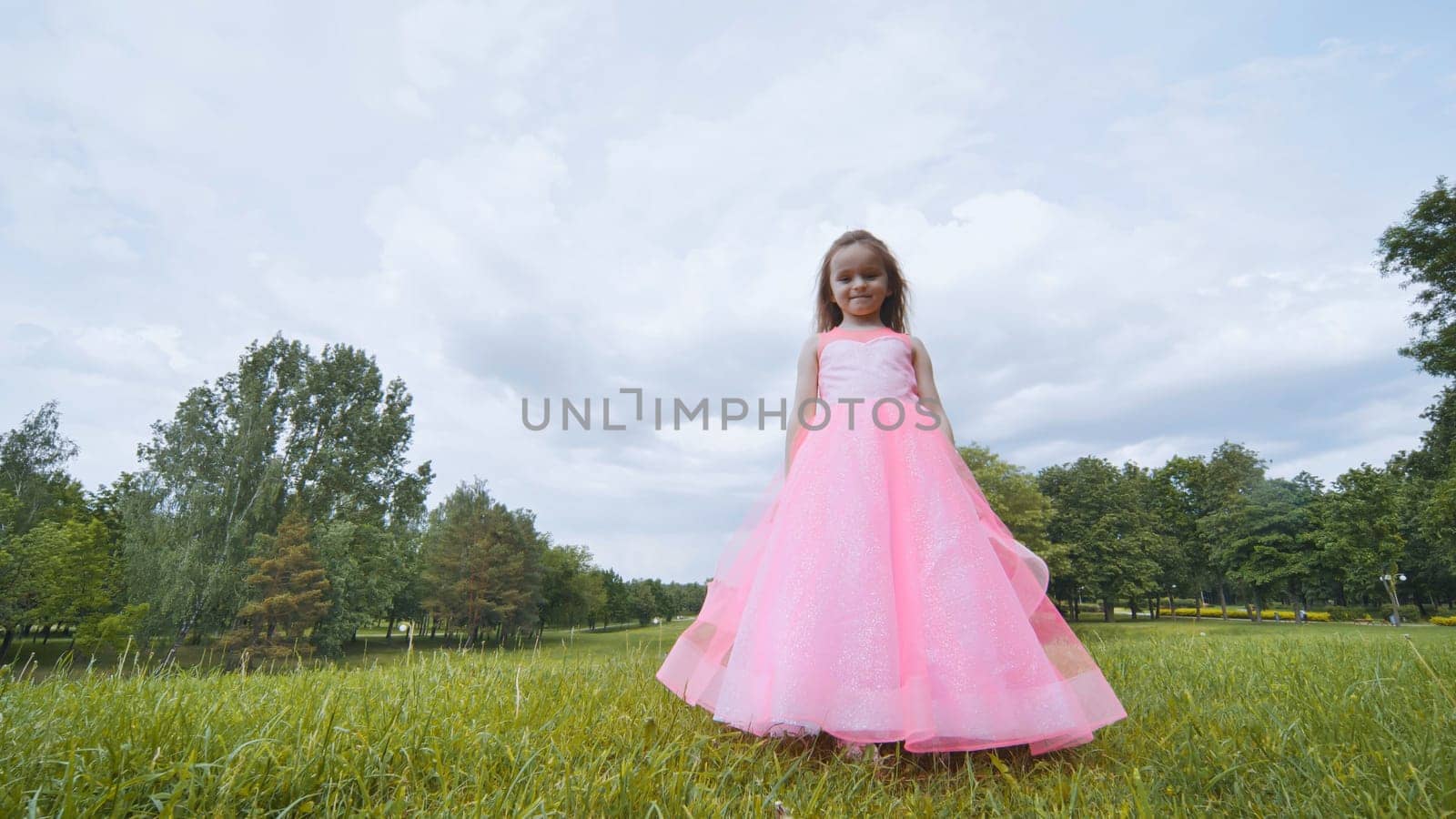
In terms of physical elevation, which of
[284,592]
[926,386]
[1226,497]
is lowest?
[284,592]

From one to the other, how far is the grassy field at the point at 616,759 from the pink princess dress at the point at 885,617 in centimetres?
18

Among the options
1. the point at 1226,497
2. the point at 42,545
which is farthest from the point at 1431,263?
the point at 42,545

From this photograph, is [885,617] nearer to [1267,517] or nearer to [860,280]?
[860,280]

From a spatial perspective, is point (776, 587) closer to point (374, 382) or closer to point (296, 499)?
point (296, 499)

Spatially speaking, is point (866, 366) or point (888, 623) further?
point (866, 366)

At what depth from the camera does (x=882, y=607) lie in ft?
9.12

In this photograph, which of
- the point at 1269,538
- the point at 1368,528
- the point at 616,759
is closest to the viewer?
the point at 616,759

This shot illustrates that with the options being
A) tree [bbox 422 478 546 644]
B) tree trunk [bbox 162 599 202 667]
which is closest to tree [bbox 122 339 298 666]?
tree trunk [bbox 162 599 202 667]

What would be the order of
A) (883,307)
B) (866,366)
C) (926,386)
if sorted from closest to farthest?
1. (866,366)
2. (926,386)
3. (883,307)

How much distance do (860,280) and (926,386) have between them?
0.74 meters

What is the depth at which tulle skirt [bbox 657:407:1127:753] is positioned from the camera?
2.56m

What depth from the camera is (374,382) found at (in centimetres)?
3750

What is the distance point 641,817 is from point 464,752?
2.31ft

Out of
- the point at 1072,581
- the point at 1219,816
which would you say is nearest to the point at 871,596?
the point at 1219,816
